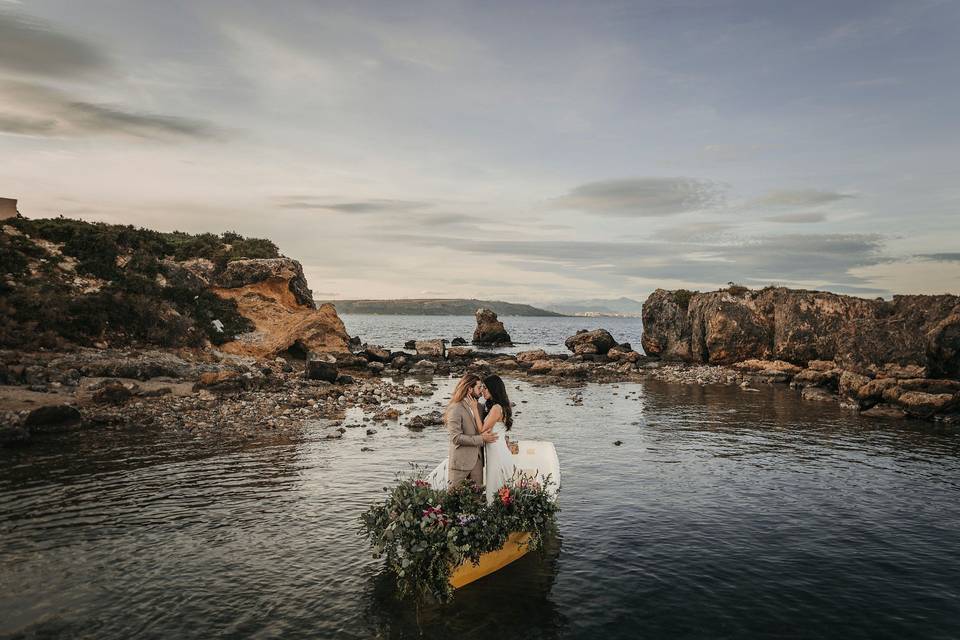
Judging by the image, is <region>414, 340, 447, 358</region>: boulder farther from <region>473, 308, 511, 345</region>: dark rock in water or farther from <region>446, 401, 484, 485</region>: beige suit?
<region>446, 401, 484, 485</region>: beige suit

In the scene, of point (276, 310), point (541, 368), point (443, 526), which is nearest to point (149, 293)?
point (276, 310)

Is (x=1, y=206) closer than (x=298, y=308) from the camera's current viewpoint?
Yes

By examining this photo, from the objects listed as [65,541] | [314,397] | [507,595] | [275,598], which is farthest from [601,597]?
[314,397]

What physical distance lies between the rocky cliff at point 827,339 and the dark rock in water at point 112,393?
42.1 metres

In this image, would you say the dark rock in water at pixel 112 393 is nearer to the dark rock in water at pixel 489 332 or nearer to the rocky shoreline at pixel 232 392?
the rocky shoreline at pixel 232 392

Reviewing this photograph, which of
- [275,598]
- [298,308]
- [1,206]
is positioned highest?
[1,206]

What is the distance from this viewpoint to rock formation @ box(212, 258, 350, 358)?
5253 centimetres

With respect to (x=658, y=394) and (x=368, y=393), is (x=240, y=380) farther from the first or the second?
(x=658, y=394)

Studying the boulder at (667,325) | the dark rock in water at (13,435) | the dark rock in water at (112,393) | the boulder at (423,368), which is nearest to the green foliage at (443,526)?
the dark rock in water at (13,435)

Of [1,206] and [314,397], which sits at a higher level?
[1,206]

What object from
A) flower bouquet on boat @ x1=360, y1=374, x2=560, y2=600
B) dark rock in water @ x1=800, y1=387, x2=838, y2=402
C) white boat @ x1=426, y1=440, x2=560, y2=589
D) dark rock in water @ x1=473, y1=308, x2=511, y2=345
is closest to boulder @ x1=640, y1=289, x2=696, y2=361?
dark rock in water @ x1=800, y1=387, x2=838, y2=402

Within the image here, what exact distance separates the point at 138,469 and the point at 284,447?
528cm

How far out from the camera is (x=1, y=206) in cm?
→ 4869

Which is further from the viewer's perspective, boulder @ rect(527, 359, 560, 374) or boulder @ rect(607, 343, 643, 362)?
boulder @ rect(607, 343, 643, 362)
